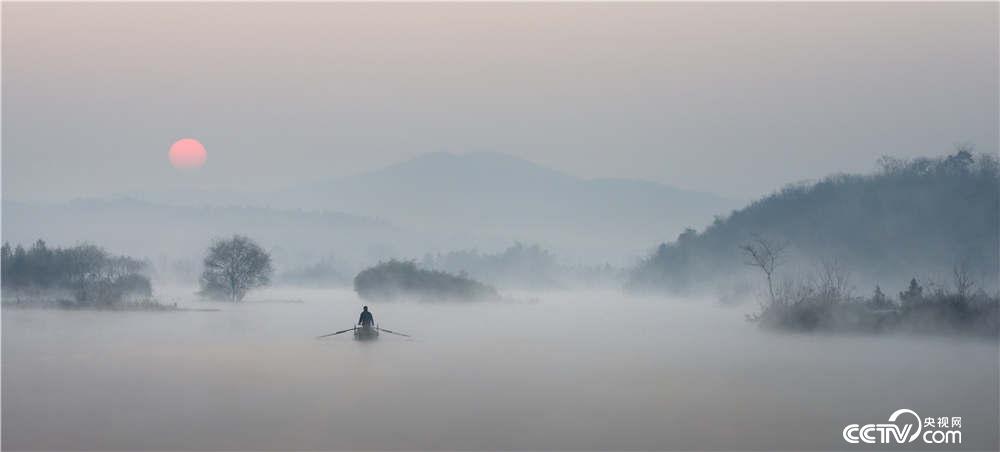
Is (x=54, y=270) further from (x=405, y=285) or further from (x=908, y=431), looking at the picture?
(x=908, y=431)

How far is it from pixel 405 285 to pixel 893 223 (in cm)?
4559

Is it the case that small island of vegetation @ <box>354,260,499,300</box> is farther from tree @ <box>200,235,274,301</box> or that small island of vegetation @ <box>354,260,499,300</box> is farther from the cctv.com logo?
the cctv.com logo

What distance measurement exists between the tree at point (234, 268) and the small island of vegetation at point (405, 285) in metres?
11.7

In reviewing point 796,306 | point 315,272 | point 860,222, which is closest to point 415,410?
point 796,306

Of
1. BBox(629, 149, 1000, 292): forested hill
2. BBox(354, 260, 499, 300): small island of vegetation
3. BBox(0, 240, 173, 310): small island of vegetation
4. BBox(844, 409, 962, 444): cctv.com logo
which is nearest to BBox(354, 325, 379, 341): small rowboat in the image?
BBox(844, 409, 962, 444): cctv.com logo

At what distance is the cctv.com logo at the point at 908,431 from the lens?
958 inches

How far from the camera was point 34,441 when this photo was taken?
2303 cm

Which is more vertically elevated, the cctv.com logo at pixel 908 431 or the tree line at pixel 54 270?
the tree line at pixel 54 270

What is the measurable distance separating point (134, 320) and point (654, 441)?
150 feet

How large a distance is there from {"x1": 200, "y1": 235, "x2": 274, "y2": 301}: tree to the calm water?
96.1ft

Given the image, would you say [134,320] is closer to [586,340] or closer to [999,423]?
[586,340]

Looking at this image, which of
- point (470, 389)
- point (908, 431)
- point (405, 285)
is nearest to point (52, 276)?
point (405, 285)

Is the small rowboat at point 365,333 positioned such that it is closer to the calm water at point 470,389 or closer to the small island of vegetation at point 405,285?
the calm water at point 470,389

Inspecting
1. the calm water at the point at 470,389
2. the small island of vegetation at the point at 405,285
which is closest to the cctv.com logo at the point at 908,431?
the calm water at the point at 470,389
